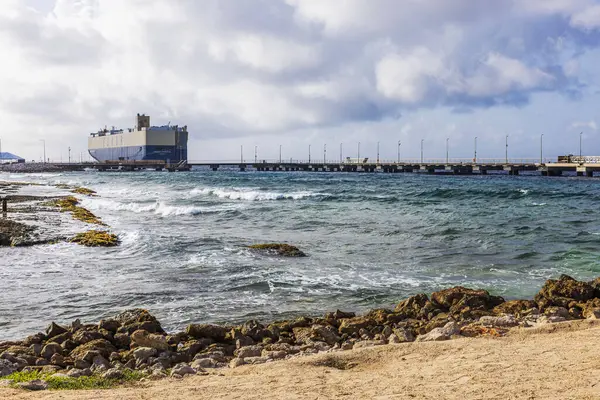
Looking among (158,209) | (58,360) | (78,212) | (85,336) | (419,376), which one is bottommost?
(58,360)

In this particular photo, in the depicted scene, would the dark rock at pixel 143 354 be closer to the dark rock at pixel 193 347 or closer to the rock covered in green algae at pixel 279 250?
the dark rock at pixel 193 347

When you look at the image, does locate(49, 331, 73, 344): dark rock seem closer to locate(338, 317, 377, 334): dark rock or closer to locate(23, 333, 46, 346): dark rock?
locate(23, 333, 46, 346): dark rock

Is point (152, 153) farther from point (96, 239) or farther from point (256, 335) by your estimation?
point (256, 335)

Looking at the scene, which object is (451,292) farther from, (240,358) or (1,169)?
(1,169)

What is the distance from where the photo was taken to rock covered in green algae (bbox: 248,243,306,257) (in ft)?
56.1

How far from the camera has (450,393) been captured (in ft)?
18.9

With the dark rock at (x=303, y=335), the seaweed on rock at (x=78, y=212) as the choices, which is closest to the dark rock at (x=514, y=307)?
the dark rock at (x=303, y=335)

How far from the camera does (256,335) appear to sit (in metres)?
8.73

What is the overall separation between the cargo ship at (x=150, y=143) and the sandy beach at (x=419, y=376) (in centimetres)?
12851

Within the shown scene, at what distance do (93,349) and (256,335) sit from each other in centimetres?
228

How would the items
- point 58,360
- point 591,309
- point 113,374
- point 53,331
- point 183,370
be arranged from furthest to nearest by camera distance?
point 591,309
point 53,331
point 58,360
point 183,370
point 113,374

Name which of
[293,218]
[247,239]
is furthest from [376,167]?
[247,239]

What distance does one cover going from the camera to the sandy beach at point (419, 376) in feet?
19.0

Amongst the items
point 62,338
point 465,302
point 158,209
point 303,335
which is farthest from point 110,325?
point 158,209
